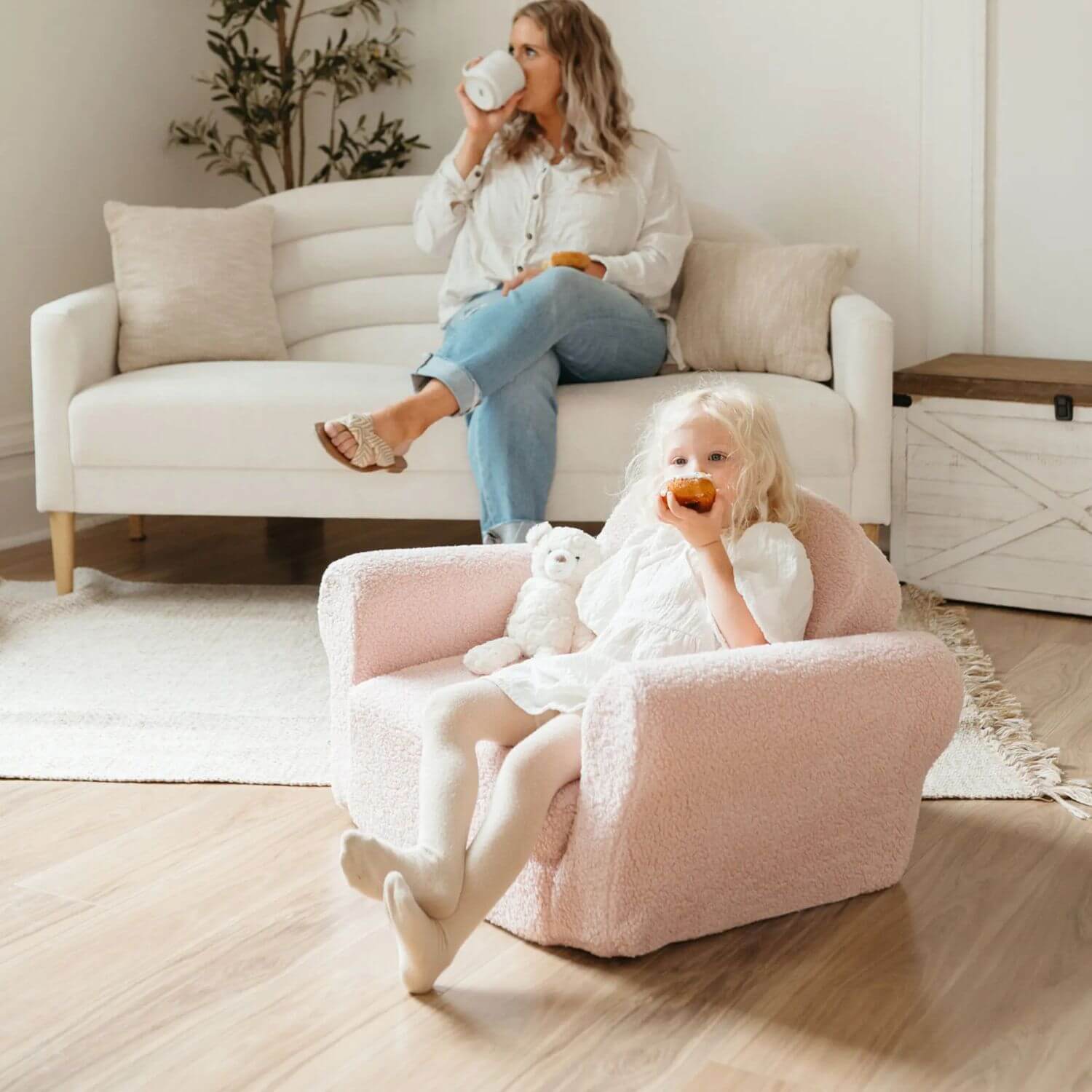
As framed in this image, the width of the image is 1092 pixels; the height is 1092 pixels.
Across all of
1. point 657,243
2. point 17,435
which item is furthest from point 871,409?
point 17,435

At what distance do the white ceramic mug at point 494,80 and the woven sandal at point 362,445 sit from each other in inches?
30.5

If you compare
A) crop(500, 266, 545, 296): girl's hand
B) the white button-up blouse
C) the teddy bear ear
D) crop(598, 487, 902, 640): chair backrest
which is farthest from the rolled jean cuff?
crop(598, 487, 902, 640): chair backrest

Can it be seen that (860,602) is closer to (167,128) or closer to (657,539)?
(657,539)

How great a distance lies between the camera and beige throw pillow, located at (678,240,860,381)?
3025 mm

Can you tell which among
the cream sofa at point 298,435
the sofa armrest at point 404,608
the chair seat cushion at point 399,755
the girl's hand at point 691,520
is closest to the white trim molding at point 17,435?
the cream sofa at point 298,435

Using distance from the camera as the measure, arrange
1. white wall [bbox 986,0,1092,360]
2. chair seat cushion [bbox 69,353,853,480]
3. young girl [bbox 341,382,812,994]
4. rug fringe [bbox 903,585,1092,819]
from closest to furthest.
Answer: young girl [bbox 341,382,812,994] < rug fringe [bbox 903,585,1092,819] < chair seat cushion [bbox 69,353,853,480] < white wall [bbox 986,0,1092,360]

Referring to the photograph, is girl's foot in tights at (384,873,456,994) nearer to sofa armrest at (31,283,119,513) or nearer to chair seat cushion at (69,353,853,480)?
chair seat cushion at (69,353,853,480)

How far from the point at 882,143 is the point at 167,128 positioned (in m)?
1.95

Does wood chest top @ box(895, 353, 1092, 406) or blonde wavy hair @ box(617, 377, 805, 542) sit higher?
blonde wavy hair @ box(617, 377, 805, 542)

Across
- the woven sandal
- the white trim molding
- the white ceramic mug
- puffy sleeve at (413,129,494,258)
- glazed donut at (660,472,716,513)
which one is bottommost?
the white trim molding

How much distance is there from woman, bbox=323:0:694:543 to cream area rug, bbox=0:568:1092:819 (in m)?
0.46

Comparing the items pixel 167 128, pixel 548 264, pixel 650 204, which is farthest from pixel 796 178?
pixel 167 128

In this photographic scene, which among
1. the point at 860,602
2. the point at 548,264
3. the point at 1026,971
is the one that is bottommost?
the point at 1026,971

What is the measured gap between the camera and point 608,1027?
1469mm
